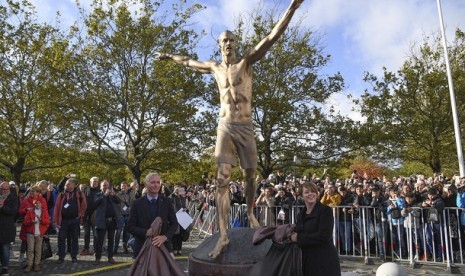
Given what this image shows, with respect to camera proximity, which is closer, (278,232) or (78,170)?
(278,232)

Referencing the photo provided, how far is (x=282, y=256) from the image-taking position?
4379mm

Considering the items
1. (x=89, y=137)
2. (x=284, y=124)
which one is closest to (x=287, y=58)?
(x=284, y=124)

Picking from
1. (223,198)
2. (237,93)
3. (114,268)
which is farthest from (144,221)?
(114,268)

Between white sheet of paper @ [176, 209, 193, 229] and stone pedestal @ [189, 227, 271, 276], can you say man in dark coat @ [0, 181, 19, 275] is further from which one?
stone pedestal @ [189, 227, 271, 276]

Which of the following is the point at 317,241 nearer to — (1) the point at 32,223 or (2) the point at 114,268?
(2) the point at 114,268

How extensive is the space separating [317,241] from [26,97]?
2160cm

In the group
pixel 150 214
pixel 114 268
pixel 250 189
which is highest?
pixel 250 189

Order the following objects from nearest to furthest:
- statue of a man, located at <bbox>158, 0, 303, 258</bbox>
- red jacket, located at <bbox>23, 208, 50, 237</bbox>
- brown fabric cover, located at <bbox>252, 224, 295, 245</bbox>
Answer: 1. brown fabric cover, located at <bbox>252, 224, 295, 245</bbox>
2. statue of a man, located at <bbox>158, 0, 303, 258</bbox>
3. red jacket, located at <bbox>23, 208, 50, 237</bbox>

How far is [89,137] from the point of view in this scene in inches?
842

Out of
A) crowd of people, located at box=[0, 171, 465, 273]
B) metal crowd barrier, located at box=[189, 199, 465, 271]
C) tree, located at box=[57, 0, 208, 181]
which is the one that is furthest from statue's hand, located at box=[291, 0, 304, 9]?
tree, located at box=[57, 0, 208, 181]

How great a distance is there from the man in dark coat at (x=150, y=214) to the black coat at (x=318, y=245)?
60.7 inches

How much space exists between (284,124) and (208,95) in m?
4.40

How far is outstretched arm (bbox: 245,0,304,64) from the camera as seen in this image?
5.39 metres

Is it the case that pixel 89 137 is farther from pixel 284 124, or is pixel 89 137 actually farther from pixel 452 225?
pixel 452 225
